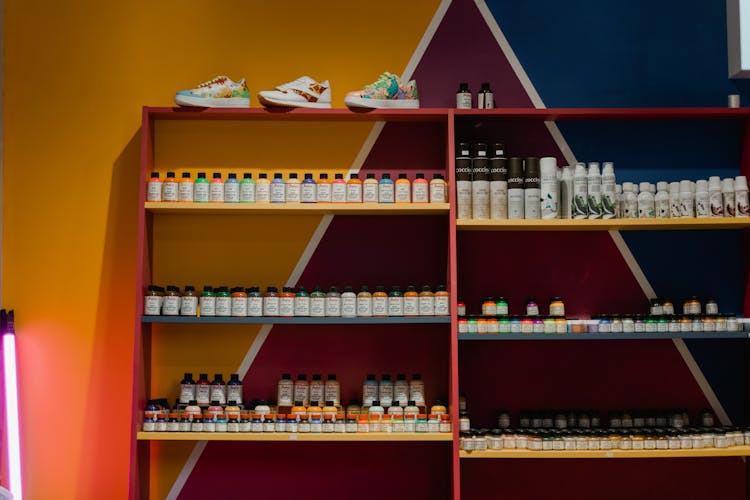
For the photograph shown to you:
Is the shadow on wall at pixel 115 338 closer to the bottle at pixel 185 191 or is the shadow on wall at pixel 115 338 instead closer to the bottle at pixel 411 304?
the bottle at pixel 185 191

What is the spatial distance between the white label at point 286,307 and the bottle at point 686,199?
5.90 feet

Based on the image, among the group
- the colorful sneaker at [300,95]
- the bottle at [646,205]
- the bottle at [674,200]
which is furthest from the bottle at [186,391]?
the bottle at [674,200]

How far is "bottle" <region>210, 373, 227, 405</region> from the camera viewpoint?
3.80m

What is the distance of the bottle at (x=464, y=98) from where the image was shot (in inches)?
155

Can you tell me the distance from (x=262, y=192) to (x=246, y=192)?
0.23 feet

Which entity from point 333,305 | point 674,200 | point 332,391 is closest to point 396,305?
point 333,305

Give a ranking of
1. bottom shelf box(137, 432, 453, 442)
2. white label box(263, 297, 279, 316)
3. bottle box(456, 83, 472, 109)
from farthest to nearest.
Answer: bottle box(456, 83, 472, 109) < white label box(263, 297, 279, 316) < bottom shelf box(137, 432, 453, 442)

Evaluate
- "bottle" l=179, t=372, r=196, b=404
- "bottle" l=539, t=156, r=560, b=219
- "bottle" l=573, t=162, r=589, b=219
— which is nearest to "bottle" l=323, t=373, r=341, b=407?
"bottle" l=179, t=372, r=196, b=404

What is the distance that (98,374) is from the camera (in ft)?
13.3

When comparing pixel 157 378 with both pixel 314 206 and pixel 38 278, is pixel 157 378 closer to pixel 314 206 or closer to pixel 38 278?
pixel 38 278

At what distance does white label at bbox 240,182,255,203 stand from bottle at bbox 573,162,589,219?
4.76ft

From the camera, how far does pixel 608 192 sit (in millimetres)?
3787

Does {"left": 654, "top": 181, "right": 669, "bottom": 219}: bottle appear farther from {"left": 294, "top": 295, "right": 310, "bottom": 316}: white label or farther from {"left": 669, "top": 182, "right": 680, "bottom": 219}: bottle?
{"left": 294, "top": 295, "right": 310, "bottom": 316}: white label

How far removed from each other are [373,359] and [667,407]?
4.65 ft
